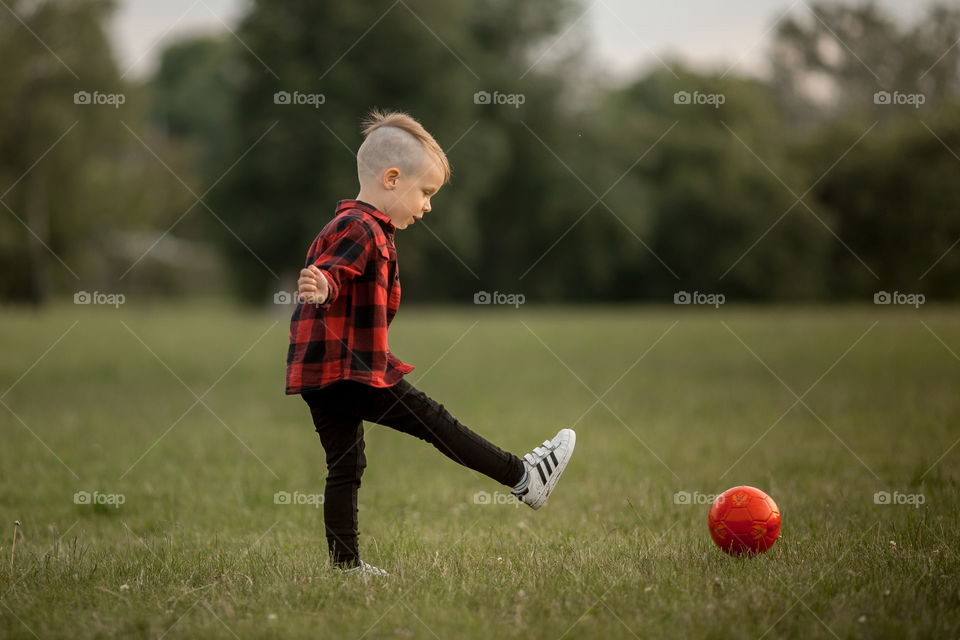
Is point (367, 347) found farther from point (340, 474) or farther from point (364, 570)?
point (364, 570)

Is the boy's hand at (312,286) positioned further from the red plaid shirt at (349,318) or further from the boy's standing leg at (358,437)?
the boy's standing leg at (358,437)

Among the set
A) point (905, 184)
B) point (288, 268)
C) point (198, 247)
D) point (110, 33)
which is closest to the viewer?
point (110, 33)

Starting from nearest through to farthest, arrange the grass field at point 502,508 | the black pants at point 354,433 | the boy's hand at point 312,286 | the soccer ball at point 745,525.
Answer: the grass field at point 502,508, the boy's hand at point 312,286, the black pants at point 354,433, the soccer ball at point 745,525

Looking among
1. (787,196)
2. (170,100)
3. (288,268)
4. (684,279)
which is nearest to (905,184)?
(787,196)

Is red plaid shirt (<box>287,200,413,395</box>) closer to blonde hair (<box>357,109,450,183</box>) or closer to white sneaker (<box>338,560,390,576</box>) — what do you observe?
blonde hair (<box>357,109,450,183</box>)

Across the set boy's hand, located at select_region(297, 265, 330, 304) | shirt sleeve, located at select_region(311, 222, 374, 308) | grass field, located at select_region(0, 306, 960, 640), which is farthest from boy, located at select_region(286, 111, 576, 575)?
grass field, located at select_region(0, 306, 960, 640)

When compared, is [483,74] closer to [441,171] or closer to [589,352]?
[589,352]

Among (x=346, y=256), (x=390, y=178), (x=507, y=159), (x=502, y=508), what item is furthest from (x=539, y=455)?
(x=507, y=159)

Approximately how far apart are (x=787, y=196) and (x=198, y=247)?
102 feet

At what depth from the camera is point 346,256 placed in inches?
154

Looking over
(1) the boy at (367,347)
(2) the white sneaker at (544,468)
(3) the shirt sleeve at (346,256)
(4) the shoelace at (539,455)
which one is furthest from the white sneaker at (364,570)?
(3) the shirt sleeve at (346,256)

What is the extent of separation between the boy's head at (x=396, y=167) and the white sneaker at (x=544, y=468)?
124cm

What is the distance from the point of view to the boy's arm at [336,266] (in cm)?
368

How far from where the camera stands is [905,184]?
38500 millimetres
